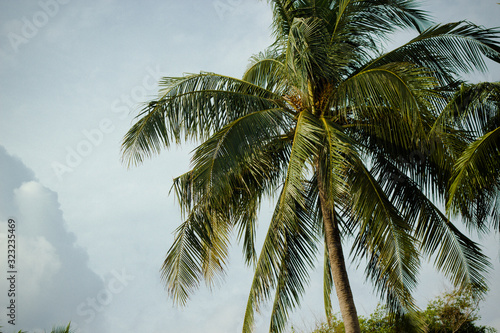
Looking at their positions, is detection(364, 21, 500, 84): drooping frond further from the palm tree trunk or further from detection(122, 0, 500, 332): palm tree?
the palm tree trunk

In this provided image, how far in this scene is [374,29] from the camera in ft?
31.9

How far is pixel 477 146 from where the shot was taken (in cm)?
593

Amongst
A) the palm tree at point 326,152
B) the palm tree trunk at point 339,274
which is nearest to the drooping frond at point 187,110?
the palm tree at point 326,152

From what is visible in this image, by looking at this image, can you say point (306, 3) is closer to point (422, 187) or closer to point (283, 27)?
point (283, 27)

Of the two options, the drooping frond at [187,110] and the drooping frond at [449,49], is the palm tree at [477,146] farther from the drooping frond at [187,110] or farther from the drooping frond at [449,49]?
the drooping frond at [187,110]

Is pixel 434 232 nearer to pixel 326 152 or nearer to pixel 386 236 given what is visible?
pixel 386 236

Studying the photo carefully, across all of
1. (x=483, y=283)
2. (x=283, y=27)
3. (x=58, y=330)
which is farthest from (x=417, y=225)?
(x=58, y=330)

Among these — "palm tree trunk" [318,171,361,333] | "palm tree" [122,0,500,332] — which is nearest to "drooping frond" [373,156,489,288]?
"palm tree" [122,0,500,332]

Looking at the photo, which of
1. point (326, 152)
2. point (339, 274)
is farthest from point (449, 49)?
point (339, 274)

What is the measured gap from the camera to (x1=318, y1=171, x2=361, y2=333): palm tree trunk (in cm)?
786

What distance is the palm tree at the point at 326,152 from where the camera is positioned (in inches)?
305

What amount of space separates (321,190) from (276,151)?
3.95ft

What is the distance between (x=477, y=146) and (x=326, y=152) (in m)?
2.24

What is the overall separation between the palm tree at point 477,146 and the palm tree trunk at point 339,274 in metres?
2.09
